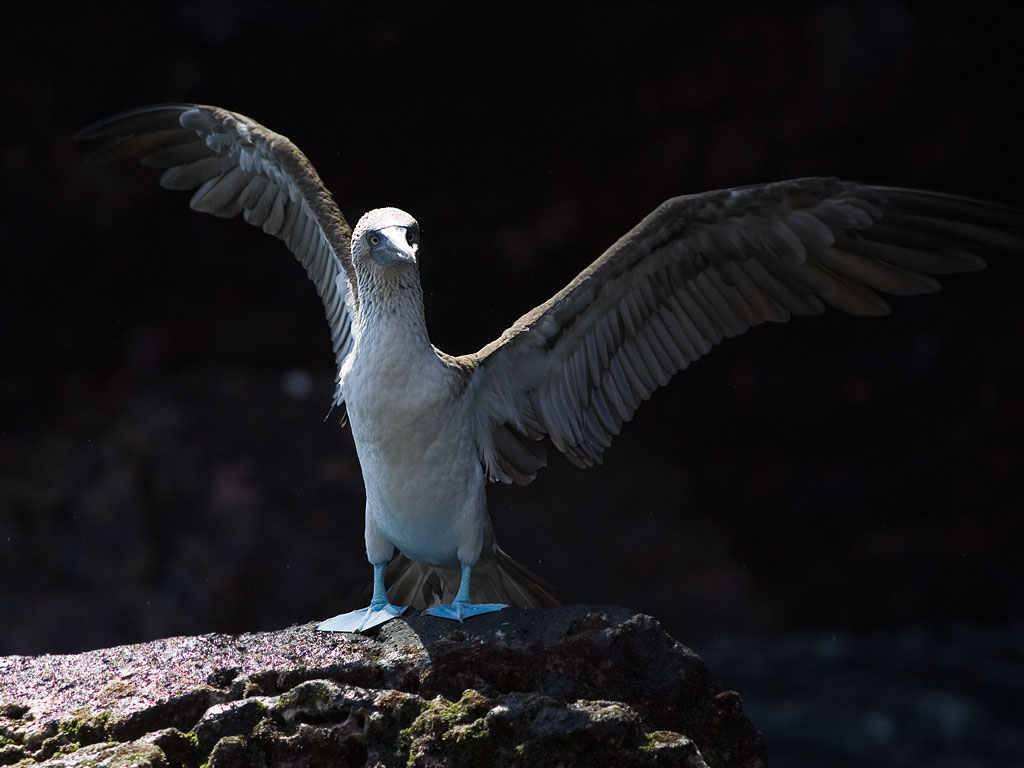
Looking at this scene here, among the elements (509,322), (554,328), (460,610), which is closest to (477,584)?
(460,610)

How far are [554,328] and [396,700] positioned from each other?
1.79 metres

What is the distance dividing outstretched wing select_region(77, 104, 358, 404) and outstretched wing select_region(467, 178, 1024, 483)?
2.97ft

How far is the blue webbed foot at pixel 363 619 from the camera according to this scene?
3.76m

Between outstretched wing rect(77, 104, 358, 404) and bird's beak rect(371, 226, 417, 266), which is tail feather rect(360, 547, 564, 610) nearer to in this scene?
Answer: outstretched wing rect(77, 104, 358, 404)

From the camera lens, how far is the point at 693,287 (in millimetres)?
4539

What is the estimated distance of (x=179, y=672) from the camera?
3361 millimetres

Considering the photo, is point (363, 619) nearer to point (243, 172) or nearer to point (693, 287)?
point (693, 287)

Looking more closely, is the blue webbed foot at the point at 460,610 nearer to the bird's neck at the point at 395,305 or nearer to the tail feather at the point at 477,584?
the tail feather at the point at 477,584

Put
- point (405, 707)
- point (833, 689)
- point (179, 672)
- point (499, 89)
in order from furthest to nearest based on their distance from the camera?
point (499, 89), point (833, 689), point (179, 672), point (405, 707)

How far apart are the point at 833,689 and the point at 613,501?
220cm

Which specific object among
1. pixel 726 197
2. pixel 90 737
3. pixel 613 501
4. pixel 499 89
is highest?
pixel 499 89

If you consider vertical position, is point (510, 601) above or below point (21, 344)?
below

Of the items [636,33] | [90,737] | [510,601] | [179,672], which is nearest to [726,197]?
[510,601]

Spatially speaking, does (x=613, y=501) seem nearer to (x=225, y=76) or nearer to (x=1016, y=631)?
(x=1016, y=631)
